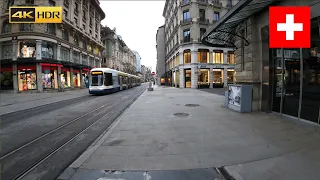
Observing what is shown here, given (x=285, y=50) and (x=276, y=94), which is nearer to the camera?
(x=285, y=50)

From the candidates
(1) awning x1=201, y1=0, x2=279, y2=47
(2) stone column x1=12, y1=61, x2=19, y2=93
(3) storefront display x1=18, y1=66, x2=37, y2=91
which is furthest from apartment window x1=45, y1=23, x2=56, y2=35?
(1) awning x1=201, y1=0, x2=279, y2=47

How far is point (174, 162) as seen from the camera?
3766 millimetres

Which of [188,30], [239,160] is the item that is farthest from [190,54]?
[239,160]

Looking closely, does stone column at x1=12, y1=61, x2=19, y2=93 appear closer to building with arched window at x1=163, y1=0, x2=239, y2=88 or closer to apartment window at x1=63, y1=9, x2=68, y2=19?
apartment window at x1=63, y1=9, x2=68, y2=19

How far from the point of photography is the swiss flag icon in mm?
5809

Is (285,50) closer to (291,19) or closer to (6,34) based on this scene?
(291,19)

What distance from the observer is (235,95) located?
9.57 meters

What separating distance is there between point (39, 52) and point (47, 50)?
1.78 m

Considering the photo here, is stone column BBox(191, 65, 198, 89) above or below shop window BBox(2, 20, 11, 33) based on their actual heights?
below

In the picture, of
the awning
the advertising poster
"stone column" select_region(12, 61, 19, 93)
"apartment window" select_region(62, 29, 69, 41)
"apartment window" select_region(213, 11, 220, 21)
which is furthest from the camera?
"apartment window" select_region(213, 11, 220, 21)

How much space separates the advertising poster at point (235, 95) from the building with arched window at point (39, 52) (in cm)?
2772

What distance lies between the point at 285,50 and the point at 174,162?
7.82 metres

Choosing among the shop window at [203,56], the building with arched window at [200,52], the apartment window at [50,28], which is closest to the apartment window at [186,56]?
the building with arched window at [200,52]

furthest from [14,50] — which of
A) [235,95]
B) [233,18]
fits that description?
[235,95]
